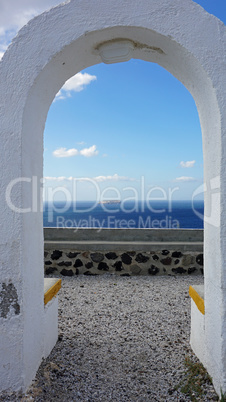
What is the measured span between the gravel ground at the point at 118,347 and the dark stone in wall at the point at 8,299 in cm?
57

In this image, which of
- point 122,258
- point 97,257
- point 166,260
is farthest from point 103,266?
point 166,260

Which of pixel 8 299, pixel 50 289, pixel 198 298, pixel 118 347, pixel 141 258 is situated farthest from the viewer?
pixel 141 258

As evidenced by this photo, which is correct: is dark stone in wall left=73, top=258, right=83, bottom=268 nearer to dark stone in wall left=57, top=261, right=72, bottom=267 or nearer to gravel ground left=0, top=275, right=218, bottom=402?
dark stone in wall left=57, top=261, right=72, bottom=267

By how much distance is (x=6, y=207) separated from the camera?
2.00 m

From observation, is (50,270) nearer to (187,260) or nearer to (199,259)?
(187,260)

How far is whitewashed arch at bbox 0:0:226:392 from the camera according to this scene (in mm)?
1951

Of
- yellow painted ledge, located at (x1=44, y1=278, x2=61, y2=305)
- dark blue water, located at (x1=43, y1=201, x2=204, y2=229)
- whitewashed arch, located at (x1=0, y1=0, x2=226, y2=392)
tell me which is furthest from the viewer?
dark blue water, located at (x1=43, y1=201, x2=204, y2=229)

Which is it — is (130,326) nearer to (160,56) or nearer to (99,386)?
(99,386)

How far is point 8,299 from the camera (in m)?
2.02

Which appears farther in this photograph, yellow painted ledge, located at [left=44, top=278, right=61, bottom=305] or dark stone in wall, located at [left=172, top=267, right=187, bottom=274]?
dark stone in wall, located at [left=172, top=267, right=187, bottom=274]

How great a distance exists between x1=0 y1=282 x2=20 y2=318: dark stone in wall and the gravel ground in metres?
0.57

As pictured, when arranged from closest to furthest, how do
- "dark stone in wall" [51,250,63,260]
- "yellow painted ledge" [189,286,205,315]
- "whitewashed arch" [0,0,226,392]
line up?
"whitewashed arch" [0,0,226,392], "yellow painted ledge" [189,286,205,315], "dark stone in wall" [51,250,63,260]

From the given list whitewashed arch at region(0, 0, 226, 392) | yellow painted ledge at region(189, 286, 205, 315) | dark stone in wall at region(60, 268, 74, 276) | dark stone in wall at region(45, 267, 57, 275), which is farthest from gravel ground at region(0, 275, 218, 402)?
dark stone in wall at region(45, 267, 57, 275)

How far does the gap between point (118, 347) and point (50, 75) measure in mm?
2521
